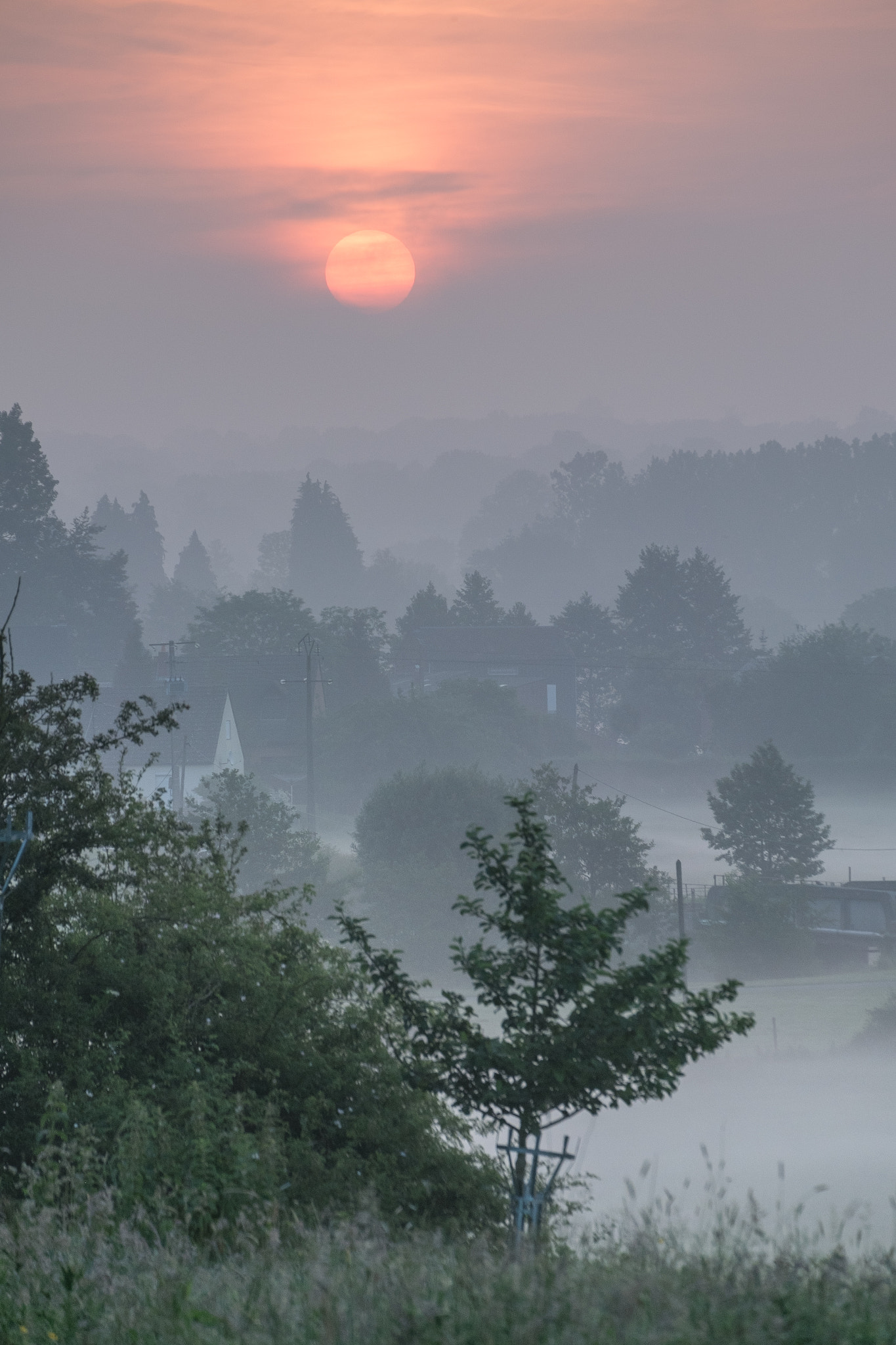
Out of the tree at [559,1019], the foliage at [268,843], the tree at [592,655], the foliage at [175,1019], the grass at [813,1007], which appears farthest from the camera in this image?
the tree at [592,655]

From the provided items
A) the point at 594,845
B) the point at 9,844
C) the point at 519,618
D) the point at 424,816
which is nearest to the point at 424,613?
the point at 519,618

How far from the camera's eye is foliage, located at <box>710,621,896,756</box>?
120000 millimetres

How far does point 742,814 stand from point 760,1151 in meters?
35.6

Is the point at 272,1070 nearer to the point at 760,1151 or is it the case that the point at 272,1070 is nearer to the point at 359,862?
the point at 760,1151

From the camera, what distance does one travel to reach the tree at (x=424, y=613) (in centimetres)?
13762

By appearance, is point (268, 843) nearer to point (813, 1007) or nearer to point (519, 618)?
point (813, 1007)

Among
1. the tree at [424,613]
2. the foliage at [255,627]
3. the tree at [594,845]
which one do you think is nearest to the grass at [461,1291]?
the tree at [594,845]

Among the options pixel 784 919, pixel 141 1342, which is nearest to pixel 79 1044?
pixel 141 1342

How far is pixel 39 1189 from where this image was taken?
9.42 metres

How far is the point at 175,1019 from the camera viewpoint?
43.0 ft

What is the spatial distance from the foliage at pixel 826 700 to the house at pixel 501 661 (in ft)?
58.2

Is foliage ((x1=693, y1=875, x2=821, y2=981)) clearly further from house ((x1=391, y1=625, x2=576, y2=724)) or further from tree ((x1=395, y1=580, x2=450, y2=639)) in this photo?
tree ((x1=395, y1=580, x2=450, y2=639))

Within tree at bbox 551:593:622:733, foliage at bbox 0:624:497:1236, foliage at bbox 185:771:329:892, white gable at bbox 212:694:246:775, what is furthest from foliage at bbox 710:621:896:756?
foliage at bbox 0:624:497:1236

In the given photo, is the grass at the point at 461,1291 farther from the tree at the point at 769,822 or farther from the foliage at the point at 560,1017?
the tree at the point at 769,822
